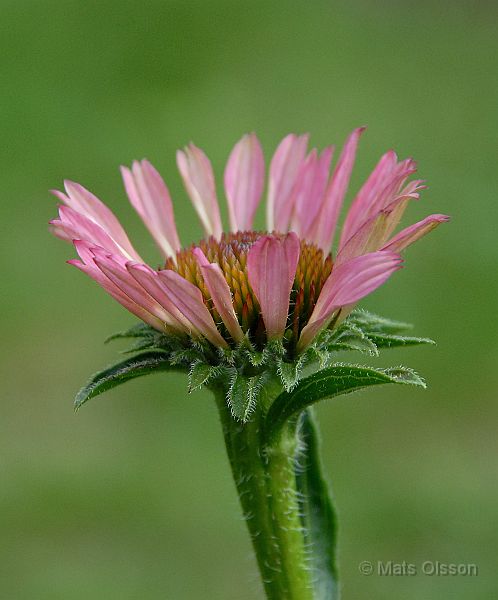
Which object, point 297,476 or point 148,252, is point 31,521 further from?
point 297,476

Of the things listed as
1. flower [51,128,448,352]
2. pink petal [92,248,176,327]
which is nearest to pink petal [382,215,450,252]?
flower [51,128,448,352]

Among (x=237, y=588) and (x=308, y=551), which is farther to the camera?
(x=237, y=588)

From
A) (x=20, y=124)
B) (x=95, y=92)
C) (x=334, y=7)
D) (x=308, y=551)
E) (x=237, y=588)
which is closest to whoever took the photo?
(x=308, y=551)

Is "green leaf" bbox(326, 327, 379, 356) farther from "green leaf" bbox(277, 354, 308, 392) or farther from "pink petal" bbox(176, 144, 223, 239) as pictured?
"pink petal" bbox(176, 144, 223, 239)

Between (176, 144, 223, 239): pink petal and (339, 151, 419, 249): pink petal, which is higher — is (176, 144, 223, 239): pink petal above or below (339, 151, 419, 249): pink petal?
above

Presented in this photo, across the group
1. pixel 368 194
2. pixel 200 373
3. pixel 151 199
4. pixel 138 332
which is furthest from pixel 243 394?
pixel 151 199

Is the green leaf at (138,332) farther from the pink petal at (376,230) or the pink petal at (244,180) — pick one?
the pink petal at (244,180)

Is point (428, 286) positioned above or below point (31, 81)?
below

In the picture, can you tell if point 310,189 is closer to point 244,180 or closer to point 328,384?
point 244,180

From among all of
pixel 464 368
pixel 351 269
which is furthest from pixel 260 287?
pixel 464 368
